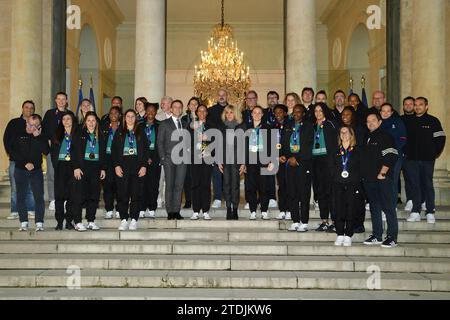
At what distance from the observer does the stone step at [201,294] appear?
5.57m

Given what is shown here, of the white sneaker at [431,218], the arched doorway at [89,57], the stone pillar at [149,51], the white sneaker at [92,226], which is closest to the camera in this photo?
the white sneaker at [92,226]

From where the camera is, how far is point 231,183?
311 inches

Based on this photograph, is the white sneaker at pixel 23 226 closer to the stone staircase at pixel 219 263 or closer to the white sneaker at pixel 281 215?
the stone staircase at pixel 219 263

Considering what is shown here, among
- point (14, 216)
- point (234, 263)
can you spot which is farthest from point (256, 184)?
point (14, 216)

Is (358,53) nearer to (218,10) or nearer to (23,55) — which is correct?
(218,10)

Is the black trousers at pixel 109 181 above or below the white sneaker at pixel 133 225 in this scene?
above

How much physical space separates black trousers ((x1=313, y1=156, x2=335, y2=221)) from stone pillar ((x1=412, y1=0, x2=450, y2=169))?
395cm

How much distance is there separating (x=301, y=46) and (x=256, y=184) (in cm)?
387

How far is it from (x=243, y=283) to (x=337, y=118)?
3308mm

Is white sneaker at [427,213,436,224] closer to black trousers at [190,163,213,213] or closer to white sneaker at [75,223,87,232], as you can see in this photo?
black trousers at [190,163,213,213]

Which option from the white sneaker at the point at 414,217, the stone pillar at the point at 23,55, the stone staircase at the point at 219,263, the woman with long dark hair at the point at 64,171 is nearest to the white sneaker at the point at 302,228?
the stone staircase at the point at 219,263

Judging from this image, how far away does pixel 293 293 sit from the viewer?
578cm

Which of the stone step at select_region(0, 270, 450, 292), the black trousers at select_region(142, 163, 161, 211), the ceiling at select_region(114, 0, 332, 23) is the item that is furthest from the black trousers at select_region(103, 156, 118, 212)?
the ceiling at select_region(114, 0, 332, 23)

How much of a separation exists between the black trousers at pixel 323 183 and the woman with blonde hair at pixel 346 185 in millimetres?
431
